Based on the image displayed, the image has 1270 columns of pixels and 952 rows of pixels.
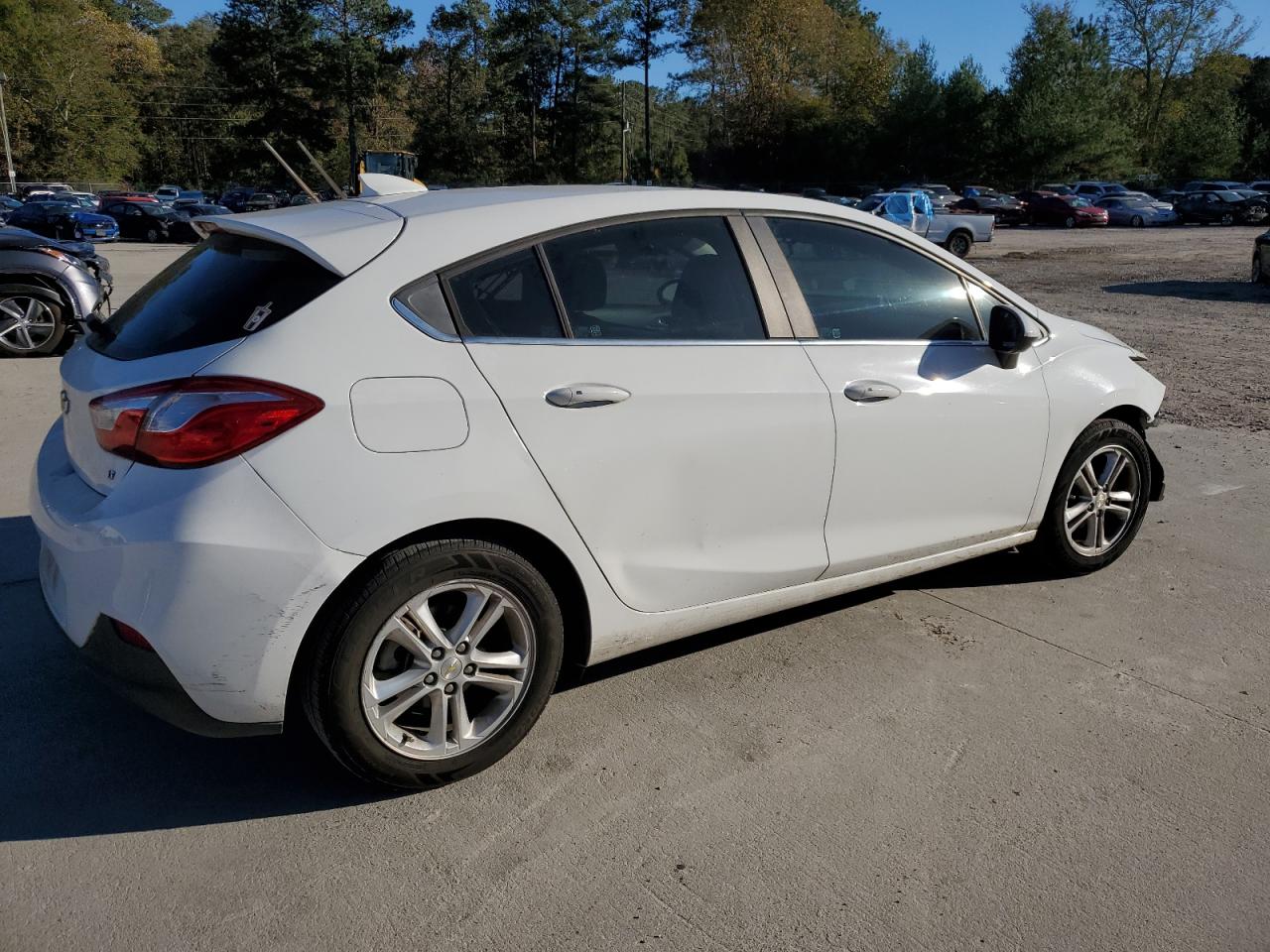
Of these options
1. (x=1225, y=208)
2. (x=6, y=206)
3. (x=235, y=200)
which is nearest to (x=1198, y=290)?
(x=1225, y=208)

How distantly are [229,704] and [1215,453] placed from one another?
6.42 m

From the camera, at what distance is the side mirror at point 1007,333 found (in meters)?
3.96

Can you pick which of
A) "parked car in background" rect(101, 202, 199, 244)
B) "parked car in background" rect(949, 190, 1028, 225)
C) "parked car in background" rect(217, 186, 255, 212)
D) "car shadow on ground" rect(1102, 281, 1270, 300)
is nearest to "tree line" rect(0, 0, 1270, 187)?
"parked car in background" rect(217, 186, 255, 212)

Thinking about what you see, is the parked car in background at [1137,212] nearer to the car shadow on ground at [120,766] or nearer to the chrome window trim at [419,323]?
the car shadow on ground at [120,766]

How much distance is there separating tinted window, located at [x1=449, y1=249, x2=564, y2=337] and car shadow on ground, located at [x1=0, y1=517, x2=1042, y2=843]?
4.33ft

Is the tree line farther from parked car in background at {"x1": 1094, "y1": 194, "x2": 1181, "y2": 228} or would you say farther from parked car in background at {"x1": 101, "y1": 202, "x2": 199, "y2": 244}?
parked car in background at {"x1": 101, "y1": 202, "x2": 199, "y2": 244}

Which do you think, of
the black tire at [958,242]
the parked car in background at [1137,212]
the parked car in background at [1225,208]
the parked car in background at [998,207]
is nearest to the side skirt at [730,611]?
the black tire at [958,242]

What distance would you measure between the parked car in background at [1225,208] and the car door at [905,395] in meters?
48.5

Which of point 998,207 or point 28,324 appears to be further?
point 998,207

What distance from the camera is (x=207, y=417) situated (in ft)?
8.55

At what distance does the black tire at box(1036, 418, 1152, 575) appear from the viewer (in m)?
4.41

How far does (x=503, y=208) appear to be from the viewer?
10.5ft

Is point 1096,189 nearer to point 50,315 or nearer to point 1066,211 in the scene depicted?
point 1066,211

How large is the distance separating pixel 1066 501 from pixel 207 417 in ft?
11.1
